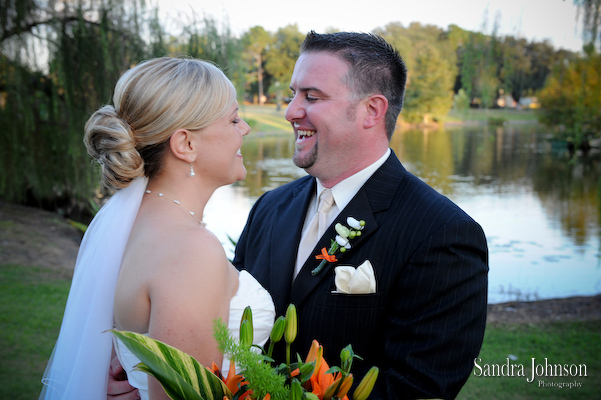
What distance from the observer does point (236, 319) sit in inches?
83.6

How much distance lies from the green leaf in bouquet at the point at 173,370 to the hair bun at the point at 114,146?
1.07 metres

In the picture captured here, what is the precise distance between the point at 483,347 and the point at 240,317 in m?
4.75

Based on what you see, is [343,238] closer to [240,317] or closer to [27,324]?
[240,317]

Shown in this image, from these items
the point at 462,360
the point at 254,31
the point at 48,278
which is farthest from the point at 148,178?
the point at 254,31

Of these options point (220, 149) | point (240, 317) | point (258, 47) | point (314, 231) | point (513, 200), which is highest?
point (258, 47)

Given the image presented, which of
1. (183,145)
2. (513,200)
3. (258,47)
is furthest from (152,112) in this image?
(258,47)

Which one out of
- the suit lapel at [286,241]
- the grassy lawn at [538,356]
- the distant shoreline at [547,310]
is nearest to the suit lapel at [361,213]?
the suit lapel at [286,241]

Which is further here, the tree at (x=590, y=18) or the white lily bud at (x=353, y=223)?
the tree at (x=590, y=18)

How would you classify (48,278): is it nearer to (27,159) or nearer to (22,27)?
(27,159)

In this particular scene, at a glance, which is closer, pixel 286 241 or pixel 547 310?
pixel 286 241

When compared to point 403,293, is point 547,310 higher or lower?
lower

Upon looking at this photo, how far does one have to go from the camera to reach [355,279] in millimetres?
2113

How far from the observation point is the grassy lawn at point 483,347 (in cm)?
492

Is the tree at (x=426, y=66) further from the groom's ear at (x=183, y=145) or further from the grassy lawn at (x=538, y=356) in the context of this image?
the groom's ear at (x=183, y=145)
